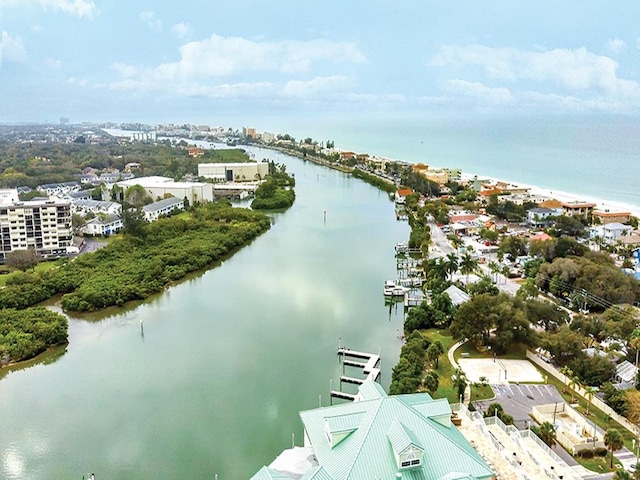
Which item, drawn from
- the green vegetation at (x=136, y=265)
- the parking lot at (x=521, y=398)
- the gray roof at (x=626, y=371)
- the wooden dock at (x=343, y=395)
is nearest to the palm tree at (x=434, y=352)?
the parking lot at (x=521, y=398)

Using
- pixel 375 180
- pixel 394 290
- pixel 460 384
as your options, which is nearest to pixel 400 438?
pixel 460 384

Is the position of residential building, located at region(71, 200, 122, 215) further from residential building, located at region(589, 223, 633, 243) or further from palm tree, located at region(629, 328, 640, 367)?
palm tree, located at region(629, 328, 640, 367)

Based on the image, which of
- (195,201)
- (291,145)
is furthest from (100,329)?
(291,145)

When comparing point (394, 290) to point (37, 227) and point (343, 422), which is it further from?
point (37, 227)

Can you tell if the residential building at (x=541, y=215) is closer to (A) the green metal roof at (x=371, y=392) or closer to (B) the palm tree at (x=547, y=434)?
(B) the palm tree at (x=547, y=434)

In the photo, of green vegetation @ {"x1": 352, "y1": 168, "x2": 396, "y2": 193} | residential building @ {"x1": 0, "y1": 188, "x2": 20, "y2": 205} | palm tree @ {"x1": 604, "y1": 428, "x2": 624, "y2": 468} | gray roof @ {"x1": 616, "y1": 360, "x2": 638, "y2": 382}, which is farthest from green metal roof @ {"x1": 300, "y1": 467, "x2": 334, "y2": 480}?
green vegetation @ {"x1": 352, "y1": 168, "x2": 396, "y2": 193}

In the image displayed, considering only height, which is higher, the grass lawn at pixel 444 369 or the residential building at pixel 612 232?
the residential building at pixel 612 232
